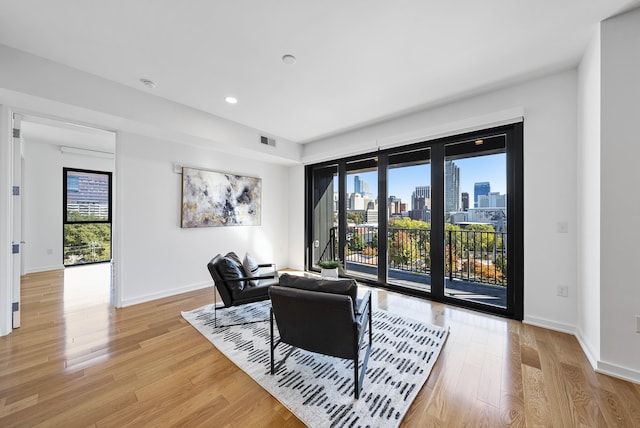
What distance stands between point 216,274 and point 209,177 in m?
2.18

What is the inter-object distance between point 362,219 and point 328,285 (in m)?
3.04

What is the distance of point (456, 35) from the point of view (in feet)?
7.07

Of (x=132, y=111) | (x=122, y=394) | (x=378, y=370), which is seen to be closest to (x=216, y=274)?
(x=122, y=394)

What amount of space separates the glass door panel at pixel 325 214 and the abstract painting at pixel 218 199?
1284 mm

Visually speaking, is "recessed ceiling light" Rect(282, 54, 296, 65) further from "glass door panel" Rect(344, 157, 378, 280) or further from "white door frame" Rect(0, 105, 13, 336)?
"white door frame" Rect(0, 105, 13, 336)

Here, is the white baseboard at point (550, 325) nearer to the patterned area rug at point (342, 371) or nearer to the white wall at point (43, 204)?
the patterned area rug at point (342, 371)

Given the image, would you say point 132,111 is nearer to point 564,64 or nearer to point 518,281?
point 564,64

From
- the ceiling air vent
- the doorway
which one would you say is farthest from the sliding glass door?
the doorway

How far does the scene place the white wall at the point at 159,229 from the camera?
137 inches

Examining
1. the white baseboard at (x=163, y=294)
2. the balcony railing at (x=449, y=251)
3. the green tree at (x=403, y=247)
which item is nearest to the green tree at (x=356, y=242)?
the balcony railing at (x=449, y=251)

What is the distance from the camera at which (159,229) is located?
3.83 m

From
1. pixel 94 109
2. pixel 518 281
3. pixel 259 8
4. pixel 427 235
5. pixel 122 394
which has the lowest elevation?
pixel 122 394

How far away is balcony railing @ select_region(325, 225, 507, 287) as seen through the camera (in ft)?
11.5

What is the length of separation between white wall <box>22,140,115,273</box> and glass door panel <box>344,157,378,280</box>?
250 inches
